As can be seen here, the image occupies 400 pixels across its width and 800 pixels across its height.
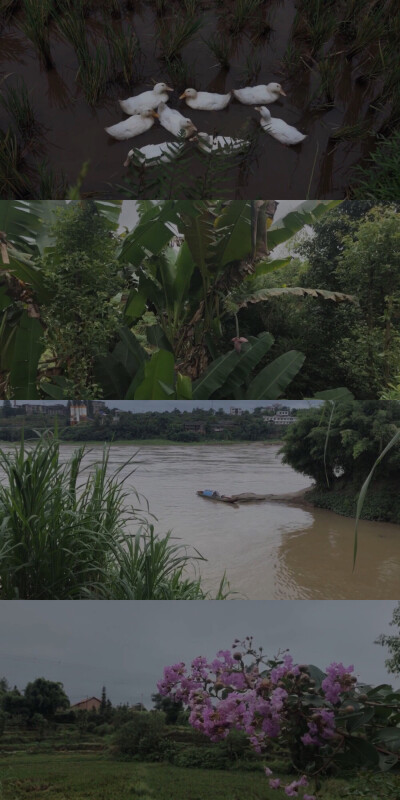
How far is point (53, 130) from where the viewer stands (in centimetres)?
439

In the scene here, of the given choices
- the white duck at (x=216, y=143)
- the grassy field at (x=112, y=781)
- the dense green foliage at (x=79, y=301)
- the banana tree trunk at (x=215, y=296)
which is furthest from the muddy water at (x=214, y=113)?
the grassy field at (x=112, y=781)

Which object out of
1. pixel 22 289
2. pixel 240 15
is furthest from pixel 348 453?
pixel 240 15

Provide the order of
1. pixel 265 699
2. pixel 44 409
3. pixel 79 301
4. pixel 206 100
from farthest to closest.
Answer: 1. pixel 206 100
2. pixel 79 301
3. pixel 44 409
4. pixel 265 699

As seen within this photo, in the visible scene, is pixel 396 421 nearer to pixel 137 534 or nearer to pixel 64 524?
pixel 137 534

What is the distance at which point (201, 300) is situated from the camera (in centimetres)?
377

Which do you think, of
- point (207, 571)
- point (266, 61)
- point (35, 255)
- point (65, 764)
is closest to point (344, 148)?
point (266, 61)

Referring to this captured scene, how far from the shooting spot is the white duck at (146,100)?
4379 mm

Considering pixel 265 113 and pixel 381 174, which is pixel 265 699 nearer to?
pixel 381 174

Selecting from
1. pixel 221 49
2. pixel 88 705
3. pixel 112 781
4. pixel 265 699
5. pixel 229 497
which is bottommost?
pixel 112 781

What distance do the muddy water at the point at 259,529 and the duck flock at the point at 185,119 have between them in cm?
190

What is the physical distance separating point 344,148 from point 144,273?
57.2 inches

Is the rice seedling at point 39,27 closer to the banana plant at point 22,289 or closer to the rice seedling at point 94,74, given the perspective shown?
the rice seedling at point 94,74

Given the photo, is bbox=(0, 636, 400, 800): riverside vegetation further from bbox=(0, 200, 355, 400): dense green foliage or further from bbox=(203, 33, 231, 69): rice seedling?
bbox=(203, 33, 231, 69): rice seedling

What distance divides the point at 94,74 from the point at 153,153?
2.55 feet
